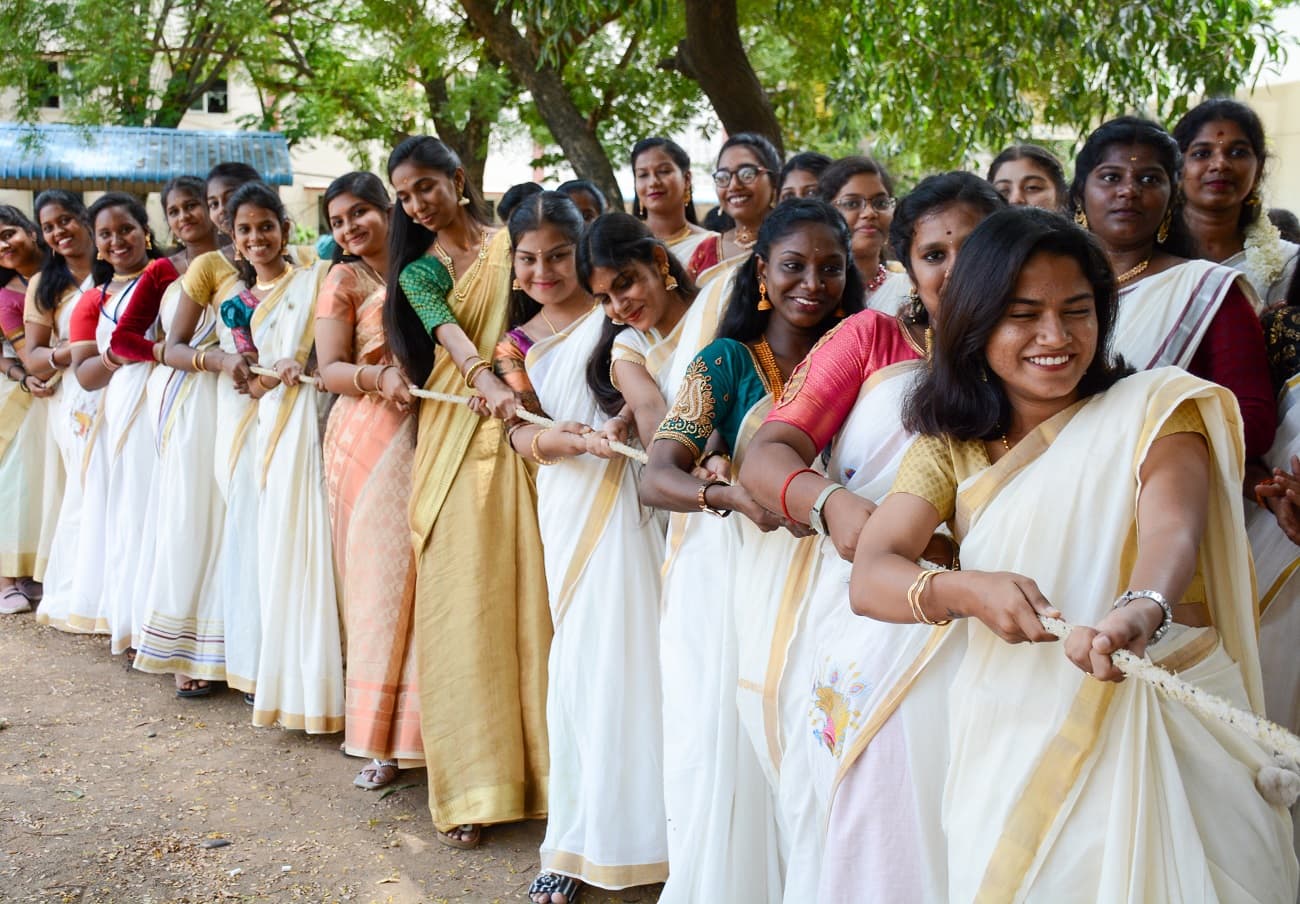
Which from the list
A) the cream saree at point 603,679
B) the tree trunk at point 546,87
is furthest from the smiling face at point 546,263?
the tree trunk at point 546,87

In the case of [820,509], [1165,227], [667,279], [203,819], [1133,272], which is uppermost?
[1165,227]

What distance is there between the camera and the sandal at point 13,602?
7.21m

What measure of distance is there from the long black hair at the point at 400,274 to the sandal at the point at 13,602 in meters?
4.15

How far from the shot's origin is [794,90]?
1226cm

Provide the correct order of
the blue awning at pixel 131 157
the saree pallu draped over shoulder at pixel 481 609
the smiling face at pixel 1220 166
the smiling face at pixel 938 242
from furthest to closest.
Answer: the blue awning at pixel 131 157 < the saree pallu draped over shoulder at pixel 481 609 < the smiling face at pixel 1220 166 < the smiling face at pixel 938 242

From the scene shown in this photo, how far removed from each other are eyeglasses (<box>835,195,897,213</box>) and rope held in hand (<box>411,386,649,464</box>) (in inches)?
38.9

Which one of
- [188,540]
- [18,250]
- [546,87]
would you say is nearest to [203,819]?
[188,540]

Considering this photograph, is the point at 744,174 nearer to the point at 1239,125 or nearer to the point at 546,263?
the point at 546,263

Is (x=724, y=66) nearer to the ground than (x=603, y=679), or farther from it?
farther from it

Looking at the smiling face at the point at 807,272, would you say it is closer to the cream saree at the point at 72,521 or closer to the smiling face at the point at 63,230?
the cream saree at the point at 72,521

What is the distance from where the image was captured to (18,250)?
7406mm

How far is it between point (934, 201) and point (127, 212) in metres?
4.89

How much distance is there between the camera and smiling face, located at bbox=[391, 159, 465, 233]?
4105mm

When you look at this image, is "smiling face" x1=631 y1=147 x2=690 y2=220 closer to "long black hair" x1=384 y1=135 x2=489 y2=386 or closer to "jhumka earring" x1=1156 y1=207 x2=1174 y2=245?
"long black hair" x1=384 y1=135 x2=489 y2=386
